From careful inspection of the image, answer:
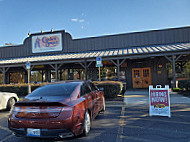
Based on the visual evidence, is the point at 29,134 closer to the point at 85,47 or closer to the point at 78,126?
the point at 78,126

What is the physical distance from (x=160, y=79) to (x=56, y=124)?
1340cm

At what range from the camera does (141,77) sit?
14562 millimetres

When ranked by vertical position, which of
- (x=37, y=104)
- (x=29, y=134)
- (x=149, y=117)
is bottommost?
(x=149, y=117)

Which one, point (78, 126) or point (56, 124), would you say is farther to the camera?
point (78, 126)

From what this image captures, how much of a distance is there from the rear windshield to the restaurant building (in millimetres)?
8849

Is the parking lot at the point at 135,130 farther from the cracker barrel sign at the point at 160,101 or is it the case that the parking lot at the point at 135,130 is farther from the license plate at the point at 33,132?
the license plate at the point at 33,132

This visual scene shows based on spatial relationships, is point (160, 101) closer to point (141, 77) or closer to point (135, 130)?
point (135, 130)

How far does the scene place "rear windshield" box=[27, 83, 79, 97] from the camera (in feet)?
11.7

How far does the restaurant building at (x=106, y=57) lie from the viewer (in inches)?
520

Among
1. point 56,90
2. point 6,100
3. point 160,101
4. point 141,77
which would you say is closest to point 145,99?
point 160,101

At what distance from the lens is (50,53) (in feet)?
58.6

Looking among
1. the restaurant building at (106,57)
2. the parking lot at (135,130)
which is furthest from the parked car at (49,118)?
the restaurant building at (106,57)

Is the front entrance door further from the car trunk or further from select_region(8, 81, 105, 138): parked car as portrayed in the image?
the car trunk

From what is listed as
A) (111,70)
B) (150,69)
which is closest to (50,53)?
(111,70)
